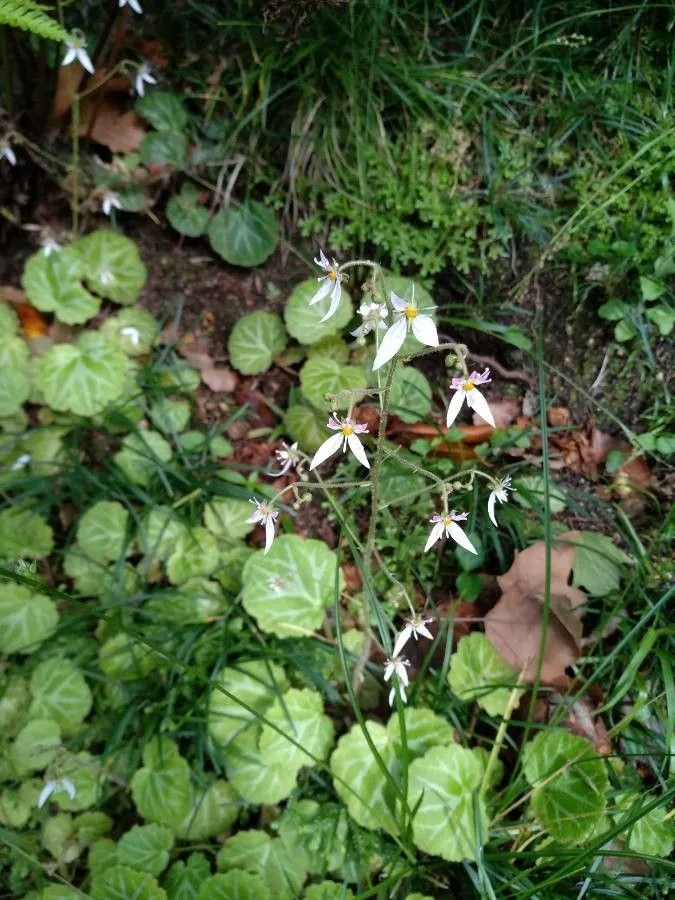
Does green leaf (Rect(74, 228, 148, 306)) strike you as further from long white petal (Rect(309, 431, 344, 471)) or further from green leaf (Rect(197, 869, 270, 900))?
green leaf (Rect(197, 869, 270, 900))

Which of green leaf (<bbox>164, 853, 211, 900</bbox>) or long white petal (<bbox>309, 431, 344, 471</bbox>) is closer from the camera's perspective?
long white petal (<bbox>309, 431, 344, 471</bbox>)

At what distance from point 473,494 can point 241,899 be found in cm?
138

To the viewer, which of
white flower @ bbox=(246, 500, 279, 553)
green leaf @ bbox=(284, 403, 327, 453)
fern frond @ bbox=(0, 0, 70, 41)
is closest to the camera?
white flower @ bbox=(246, 500, 279, 553)

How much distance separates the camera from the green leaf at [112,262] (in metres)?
3.00

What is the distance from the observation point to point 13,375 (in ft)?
9.23

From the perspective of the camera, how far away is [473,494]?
8.22ft

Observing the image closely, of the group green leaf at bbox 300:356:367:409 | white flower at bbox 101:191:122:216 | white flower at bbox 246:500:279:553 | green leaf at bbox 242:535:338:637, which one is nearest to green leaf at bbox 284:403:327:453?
green leaf at bbox 300:356:367:409

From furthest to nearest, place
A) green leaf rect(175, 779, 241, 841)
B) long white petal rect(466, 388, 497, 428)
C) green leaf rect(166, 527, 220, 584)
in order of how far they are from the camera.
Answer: green leaf rect(166, 527, 220, 584)
green leaf rect(175, 779, 241, 841)
long white petal rect(466, 388, 497, 428)

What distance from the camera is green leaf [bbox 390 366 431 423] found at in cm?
264

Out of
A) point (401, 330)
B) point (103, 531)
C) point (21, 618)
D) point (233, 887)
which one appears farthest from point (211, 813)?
point (401, 330)

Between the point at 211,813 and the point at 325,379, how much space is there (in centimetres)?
147

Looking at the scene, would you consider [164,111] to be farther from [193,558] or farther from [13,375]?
[193,558]

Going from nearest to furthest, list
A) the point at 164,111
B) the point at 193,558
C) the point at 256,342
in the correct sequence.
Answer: the point at 193,558, the point at 256,342, the point at 164,111

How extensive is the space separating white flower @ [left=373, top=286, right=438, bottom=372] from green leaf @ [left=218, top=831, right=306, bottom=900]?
1554 mm
